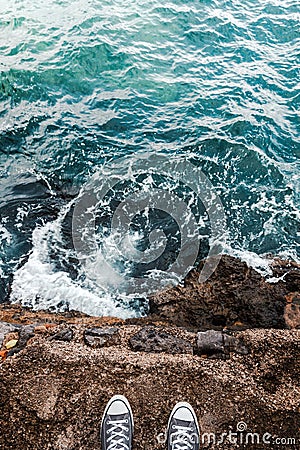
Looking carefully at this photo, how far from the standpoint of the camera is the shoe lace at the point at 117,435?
3.24 meters

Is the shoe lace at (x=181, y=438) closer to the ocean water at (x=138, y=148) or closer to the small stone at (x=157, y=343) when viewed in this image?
the small stone at (x=157, y=343)

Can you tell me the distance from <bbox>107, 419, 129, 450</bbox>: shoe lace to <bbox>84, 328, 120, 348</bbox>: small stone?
3.24 ft

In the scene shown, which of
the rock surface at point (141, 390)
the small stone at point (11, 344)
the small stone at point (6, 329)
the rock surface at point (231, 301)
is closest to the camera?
the rock surface at point (141, 390)

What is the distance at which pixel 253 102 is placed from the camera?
10.3 metres

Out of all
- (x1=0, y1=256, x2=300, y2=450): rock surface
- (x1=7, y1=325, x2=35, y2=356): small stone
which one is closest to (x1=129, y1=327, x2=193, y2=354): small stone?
(x1=0, y1=256, x2=300, y2=450): rock surface

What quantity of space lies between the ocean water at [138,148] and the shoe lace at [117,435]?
8.54 ft

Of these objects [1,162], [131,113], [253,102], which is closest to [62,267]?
[1,162]

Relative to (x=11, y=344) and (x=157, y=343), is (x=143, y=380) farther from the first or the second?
(x=11, y=344)

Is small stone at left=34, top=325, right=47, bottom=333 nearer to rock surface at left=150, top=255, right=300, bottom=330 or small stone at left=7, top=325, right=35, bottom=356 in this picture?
small stone at left=7, top=325, right=35, bottom=356

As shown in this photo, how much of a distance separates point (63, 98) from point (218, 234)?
19.2 feet

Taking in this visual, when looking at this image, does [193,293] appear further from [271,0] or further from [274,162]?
[271,0]

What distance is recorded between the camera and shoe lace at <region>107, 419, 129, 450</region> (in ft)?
10.6

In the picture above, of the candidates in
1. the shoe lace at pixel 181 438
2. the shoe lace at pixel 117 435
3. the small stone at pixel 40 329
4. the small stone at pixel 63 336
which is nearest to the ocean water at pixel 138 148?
the small stone at pixel 40 329

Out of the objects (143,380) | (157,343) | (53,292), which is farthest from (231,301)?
(53,292)
